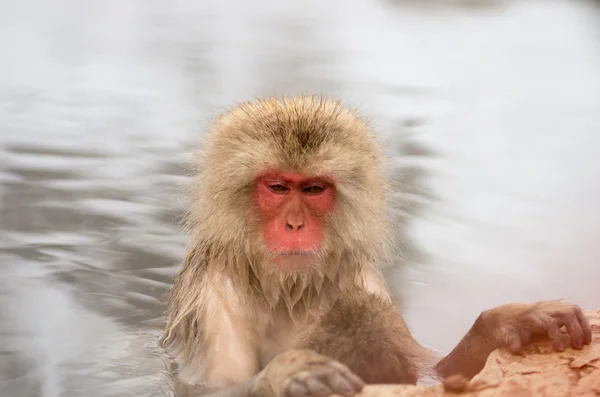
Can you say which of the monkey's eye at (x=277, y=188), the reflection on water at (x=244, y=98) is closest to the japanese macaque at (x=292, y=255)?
the monkey's eye at (x=277, y=188)

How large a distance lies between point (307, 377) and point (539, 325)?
76 centimetres

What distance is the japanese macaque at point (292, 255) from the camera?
3426 mm

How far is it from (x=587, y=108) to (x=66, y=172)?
15.3ft

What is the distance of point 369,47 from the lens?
11148 mm

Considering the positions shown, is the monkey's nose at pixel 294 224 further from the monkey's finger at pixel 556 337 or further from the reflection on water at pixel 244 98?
the reflection on water at pixel 244 98

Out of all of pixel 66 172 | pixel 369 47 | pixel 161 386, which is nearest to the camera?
pixel 161 386

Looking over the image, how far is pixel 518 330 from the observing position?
3115 mm

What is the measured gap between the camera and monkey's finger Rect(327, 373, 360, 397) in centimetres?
280

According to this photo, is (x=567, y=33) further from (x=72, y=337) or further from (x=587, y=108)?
(x=72, y=337)

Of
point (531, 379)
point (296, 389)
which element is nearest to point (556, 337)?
point (531, 379)

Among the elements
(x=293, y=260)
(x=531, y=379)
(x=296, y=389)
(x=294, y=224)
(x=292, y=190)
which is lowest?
(x=296, y=389)

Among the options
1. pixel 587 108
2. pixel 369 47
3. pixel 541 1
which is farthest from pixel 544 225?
pixel 541 1

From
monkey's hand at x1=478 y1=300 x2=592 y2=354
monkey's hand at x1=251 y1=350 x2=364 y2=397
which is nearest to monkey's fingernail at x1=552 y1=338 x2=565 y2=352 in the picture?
monkey's hand at x1=478 y1=300 x2=592 y2=354

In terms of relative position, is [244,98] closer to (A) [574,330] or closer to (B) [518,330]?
(B) [518,330]
